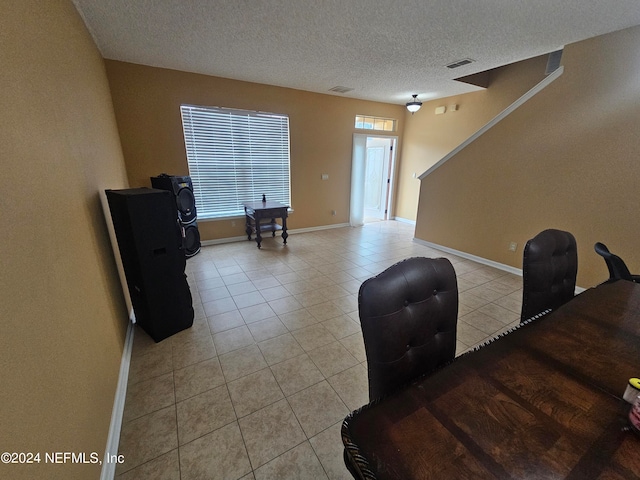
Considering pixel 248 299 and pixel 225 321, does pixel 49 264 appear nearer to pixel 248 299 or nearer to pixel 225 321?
pixel 225 321

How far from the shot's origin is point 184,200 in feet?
12.1

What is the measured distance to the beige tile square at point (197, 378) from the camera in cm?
180

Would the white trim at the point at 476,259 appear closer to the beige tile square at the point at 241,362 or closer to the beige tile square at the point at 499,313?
the beige tile square at the point at 499,313

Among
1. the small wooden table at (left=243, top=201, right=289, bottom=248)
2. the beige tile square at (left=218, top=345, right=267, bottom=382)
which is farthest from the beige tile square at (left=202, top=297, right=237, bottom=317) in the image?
the small wooden table at (left=243, top=201, right=289, bottom=248)

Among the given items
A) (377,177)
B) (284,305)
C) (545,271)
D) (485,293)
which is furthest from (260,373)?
(377,177)

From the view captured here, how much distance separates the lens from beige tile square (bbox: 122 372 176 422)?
1646mm

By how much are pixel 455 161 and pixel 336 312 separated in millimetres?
3252

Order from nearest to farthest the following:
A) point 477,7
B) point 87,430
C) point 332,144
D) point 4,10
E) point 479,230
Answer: point 4,10 < point 87,430 < point 477,7 < point 479,230 < point 332,144

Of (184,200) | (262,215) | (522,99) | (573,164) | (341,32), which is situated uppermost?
(341,32)

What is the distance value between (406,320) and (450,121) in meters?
5.77

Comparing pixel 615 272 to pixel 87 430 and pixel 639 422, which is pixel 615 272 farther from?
pixel 87 430

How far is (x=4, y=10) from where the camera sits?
1.03m

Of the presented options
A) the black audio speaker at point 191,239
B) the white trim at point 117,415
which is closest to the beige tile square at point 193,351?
the white trim at point 117,415

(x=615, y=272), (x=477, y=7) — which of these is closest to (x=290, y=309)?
(x=615, y=272)
